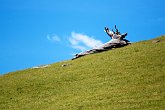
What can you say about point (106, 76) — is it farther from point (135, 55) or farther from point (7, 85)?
point (7, 85)

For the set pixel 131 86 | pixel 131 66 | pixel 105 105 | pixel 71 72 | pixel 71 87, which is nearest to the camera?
pixel 105 105

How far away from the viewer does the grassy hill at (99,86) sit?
34.0 metres

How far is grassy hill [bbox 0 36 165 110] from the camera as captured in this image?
34.0 meters

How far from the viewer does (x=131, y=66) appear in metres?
47.9

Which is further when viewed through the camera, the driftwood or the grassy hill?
the driftwood

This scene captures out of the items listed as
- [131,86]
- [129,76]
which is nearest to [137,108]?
[131,86]

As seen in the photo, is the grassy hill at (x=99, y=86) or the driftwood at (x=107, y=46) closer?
the grassy hill at (x=99, y=86)

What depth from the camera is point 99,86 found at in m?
40.9

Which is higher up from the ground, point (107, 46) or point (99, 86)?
point (107, 46)

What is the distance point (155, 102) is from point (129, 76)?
11.4 meters

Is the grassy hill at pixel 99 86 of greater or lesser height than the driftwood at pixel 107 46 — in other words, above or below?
below

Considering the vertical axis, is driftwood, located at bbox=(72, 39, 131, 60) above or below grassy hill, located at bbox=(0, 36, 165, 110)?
above

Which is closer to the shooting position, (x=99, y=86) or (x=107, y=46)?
(x=99, y=86)

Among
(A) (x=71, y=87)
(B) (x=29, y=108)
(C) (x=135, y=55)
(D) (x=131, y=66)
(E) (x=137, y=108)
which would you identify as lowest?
(E) (x=137, y=108)
